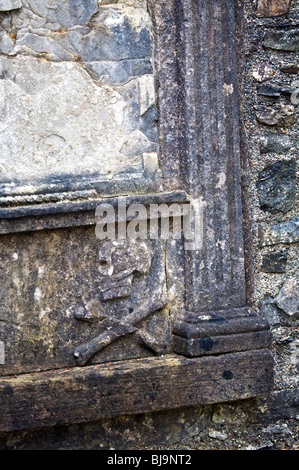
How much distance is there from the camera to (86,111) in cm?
237

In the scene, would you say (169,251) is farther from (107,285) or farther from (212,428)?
(212,428)

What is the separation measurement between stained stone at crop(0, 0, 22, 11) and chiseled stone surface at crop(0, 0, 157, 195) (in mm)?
27

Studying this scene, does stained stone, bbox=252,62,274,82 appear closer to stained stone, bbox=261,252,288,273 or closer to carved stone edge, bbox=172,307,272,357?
stained stone, bbox=261,252,288,273

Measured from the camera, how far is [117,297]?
242 cm

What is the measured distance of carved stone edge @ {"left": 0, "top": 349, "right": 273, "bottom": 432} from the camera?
2.21 m

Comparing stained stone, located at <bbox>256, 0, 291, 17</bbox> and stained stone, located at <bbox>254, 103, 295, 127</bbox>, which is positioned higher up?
stained stone, located at <bbox>256, 0, 291, 17</bbox>

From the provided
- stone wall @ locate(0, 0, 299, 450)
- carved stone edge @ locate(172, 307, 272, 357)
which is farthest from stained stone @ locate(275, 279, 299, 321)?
carved stone edge @ locate(172, 307, 272, 357)

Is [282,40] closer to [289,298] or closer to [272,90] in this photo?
[272,90]

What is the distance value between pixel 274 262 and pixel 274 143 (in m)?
0.55

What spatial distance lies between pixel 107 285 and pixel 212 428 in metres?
0.81

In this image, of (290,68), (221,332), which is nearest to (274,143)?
(290,68)

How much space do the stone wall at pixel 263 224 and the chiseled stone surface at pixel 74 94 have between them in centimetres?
1

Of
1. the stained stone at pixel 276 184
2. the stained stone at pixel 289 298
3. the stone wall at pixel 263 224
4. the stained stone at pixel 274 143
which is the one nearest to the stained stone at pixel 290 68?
the stone wall at pixel 263 224
